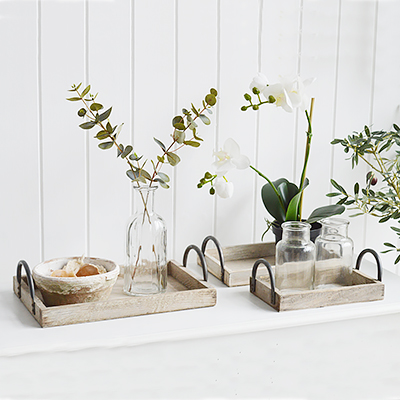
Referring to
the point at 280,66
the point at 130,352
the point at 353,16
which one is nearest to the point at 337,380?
the point at 130,352

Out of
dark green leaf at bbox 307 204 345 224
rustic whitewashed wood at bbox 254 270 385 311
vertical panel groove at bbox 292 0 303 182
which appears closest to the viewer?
rustic whitewashed wood at bbox 254 270 385 311

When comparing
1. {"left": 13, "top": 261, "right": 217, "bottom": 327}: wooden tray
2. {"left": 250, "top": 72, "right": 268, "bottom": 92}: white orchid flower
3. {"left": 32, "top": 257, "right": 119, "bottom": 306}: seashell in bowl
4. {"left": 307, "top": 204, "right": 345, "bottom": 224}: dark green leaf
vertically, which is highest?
{"left": 250, "top": 72, "right": 268, "bottom": 92}: white orchid flower

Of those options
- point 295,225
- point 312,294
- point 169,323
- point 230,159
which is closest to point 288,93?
point 230,159

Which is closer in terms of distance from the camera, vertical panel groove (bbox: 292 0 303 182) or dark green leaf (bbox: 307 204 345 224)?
dark green leaf (bbox: 307 204 345 224)

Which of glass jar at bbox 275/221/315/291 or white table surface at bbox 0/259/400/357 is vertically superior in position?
glass jar at bbox 275/221/315/291

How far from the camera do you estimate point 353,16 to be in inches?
61.5

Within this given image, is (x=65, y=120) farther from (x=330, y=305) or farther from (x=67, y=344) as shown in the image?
(x=330, y=305)

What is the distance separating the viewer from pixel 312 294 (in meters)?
1.19

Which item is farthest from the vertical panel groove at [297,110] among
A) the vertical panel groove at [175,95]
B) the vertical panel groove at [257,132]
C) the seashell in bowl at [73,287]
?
the seashell in bowl at [73,287]

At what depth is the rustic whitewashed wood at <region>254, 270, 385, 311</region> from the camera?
117 cm

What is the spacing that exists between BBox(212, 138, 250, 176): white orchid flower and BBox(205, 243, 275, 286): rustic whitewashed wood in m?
0.24

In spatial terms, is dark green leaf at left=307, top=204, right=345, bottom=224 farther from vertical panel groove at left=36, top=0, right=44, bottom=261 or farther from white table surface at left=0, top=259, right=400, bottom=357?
vertical panel groove at left=36, top=0, right=44, bottom=261

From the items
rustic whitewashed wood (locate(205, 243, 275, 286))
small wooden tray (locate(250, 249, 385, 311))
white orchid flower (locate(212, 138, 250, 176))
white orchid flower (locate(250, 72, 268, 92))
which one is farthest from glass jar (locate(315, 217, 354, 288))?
white orchid flower (locate(250, 72, 268, 92))

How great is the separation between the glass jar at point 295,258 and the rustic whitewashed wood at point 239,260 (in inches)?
3.6
